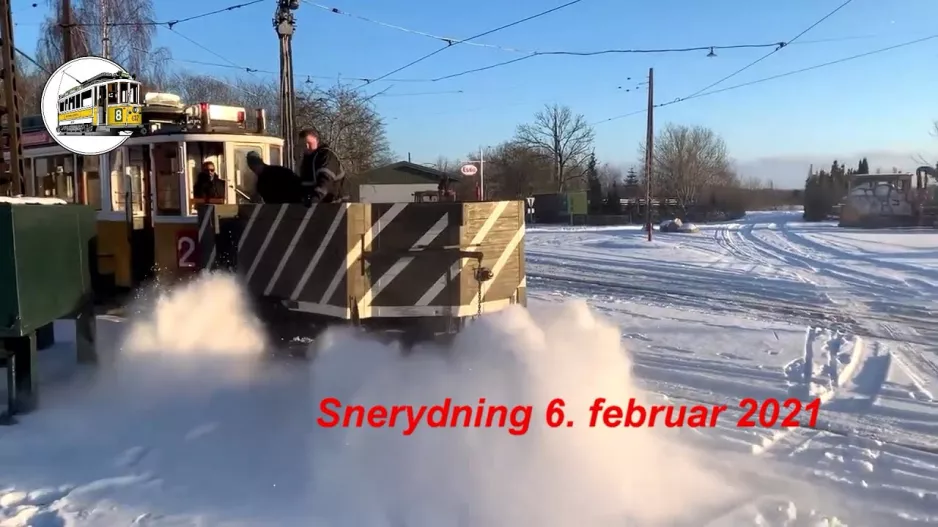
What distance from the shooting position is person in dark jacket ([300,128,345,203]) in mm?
5902

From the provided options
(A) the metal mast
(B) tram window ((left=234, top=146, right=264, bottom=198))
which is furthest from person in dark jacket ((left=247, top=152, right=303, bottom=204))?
(A) the metal mast

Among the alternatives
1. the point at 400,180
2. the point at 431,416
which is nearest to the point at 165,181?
the point at 431,416

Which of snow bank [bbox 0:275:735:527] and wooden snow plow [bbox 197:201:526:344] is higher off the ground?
wooden snow plow [bbox 197:201:526:344]

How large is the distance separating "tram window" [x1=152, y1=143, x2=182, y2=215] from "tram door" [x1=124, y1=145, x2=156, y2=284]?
0.12 metres

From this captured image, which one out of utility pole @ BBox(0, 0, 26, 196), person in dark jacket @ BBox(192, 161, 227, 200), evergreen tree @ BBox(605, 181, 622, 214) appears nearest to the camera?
person in dark jacket @ BBox(192, 161, 227, 200)

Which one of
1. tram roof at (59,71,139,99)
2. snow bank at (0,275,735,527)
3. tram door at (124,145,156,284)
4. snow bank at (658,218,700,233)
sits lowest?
snow bank at (0,275,735,527)

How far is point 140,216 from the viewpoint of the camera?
343 inches

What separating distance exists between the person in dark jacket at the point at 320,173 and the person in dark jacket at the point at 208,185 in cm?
212

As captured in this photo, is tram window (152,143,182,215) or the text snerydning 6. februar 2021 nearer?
the text snerydning 6. februar 2021

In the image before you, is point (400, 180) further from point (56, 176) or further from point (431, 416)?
point (431, 416)

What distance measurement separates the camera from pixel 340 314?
17.3ft

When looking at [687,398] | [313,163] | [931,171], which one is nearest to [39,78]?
[313,163]

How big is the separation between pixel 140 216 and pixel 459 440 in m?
6.22

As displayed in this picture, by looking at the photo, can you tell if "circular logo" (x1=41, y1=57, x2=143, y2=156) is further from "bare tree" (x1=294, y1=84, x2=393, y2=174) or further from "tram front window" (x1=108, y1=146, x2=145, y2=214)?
"bare tree" (x1=294, y1=84, x2=393, y2=174)
